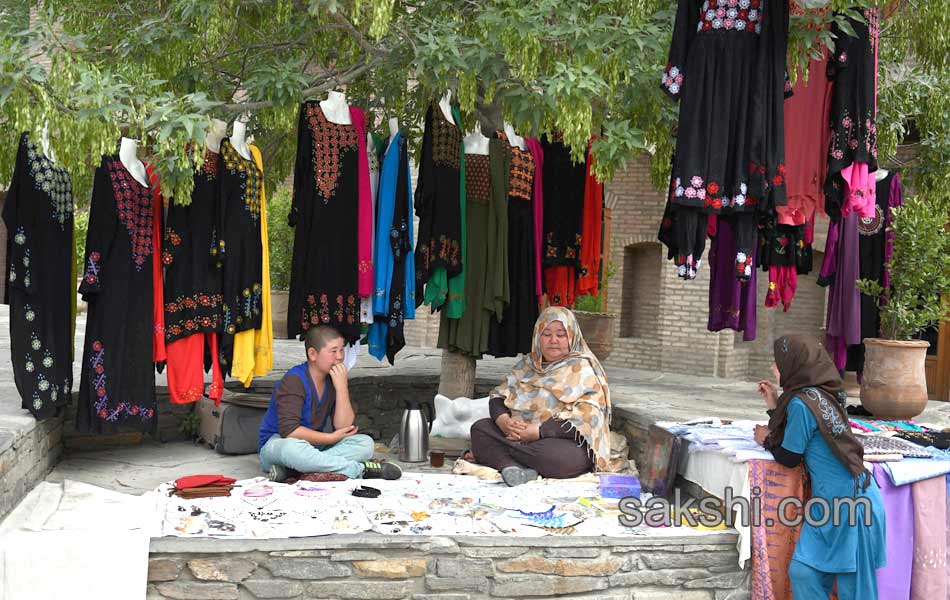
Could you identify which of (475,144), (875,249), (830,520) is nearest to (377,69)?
(475,144)

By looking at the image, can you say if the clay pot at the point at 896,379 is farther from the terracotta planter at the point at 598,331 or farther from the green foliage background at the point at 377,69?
the terracotta planter at the point at 598,331

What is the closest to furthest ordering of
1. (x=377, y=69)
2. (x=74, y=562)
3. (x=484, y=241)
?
1. (x=74, y=562)
2. (x=377, y=69)
3. (x=484, y=241)

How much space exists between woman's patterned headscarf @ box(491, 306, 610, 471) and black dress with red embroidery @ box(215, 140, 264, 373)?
5.00 ft

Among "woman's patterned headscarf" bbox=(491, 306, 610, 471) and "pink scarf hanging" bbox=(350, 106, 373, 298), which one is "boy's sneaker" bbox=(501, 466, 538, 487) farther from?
"pink scarf hanging" bbox=(350, 106, 373, 298)

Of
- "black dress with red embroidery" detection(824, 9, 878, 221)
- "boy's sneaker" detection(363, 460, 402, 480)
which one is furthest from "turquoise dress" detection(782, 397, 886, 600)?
"boy's sneaker" detection(363, 460, 402, 480)

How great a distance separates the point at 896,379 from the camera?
17.4 ft

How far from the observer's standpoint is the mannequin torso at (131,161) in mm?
4926

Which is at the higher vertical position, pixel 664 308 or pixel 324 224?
pixel 324 224

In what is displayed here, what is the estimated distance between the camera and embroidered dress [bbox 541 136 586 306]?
251 inches

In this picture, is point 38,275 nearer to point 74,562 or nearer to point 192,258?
point 192,258

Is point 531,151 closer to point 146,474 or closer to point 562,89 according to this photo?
point 562,89

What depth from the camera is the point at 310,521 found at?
407cm

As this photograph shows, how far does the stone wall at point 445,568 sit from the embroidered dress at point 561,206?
8.43 feet

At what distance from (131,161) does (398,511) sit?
2.24 metres
